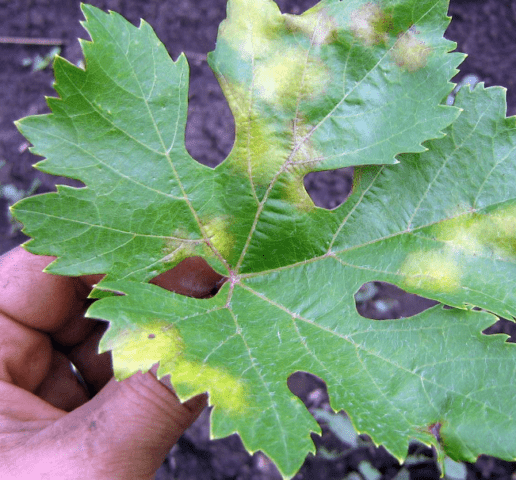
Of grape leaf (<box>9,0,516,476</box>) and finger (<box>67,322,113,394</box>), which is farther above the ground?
grape leaf (<box>9,0,516,476</box>)

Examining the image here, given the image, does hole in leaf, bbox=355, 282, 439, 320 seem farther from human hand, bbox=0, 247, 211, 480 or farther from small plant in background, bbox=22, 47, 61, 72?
small plant in background, bbox=22, 47, 61, 72

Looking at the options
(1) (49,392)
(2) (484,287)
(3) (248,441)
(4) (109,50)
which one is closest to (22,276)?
(1) (49,392)

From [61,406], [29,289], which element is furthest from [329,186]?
[61,406]

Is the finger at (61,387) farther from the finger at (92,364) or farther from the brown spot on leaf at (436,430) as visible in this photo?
the brown spot on leaf at (436,430)

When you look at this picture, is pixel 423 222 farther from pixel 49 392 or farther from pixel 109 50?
pixel 49 392

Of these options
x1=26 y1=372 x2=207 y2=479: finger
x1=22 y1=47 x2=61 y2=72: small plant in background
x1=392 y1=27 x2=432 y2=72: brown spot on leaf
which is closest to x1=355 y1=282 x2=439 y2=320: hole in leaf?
x1=26 y1=372 x2=207 y2=479: finger
